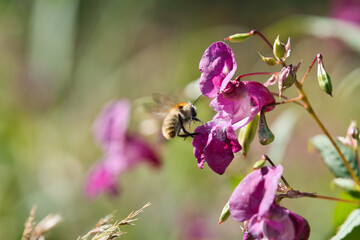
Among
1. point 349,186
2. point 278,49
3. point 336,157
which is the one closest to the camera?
point 278,49

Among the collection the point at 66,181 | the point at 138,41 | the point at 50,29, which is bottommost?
the point at 66,181

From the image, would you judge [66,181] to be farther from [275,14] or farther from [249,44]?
[275,14]

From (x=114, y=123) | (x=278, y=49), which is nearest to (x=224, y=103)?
(x=278, y=49)

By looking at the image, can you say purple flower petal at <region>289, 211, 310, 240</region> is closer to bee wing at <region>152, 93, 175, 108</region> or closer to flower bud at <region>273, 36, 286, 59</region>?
flower bud at <region>273, 36, 286, 59</region>

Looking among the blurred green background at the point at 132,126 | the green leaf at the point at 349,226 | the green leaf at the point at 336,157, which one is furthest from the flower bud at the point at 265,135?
the blurred green background at the point at 132,126

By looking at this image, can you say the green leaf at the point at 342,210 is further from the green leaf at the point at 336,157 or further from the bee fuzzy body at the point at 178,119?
the bee fuzzy body at the point at 178,119

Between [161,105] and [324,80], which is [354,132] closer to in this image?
[324,80]

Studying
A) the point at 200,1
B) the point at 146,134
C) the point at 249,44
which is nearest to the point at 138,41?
the point at 200,1
